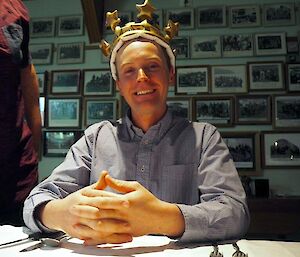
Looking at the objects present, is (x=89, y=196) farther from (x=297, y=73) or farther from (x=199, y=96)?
(x=297, y=73)

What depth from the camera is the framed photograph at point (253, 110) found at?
2465 millimetres

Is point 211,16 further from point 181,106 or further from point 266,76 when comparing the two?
point 181,106

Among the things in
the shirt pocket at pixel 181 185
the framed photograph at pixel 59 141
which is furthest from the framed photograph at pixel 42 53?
the shirt pocket at pixel 181 185

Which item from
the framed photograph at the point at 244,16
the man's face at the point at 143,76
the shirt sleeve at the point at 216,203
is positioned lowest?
the shirt sleeve at the point at 216,203

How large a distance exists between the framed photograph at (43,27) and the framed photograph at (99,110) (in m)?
0.66

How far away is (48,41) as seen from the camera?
2807mm

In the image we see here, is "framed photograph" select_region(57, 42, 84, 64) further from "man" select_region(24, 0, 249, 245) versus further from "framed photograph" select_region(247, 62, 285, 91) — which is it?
"man" select_region(24, 0, 249, 245)

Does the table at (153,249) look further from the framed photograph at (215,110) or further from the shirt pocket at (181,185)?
the framed photograph at (215,110)

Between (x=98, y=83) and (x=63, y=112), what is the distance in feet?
1.14

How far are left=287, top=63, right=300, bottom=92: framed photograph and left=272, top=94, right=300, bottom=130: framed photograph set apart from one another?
0.19 feet

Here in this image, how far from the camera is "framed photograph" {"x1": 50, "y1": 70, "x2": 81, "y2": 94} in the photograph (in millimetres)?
2703

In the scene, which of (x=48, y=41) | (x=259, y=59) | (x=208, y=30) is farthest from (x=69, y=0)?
(x=259, y=59)

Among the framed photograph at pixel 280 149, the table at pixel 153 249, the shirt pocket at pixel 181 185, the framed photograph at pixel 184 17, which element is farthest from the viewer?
the framed photograph at pixel 184 17

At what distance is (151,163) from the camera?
89cm
